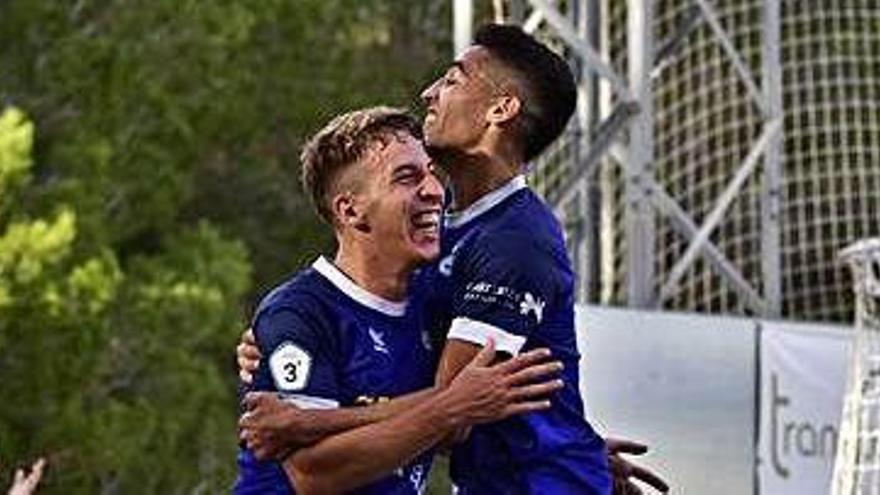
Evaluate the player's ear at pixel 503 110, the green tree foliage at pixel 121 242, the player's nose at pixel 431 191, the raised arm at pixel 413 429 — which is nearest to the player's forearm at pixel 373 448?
the raised arm at pixel 413 429

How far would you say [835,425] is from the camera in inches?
421

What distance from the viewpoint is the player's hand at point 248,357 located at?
451 centimetres

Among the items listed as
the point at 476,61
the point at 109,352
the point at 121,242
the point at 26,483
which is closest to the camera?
the point at 476,61

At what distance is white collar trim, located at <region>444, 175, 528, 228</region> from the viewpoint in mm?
4602

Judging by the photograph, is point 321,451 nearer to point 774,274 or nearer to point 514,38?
point 514,38

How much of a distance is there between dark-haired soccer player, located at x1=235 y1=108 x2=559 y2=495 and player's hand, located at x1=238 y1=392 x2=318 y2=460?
0.06 feet

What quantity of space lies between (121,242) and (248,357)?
53.0 feet

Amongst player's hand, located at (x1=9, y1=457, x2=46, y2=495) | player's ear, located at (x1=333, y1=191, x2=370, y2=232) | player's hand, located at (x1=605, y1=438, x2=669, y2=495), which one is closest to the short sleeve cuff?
player's ear, located at (x1=333, y1=191, x2=370, y2=232)

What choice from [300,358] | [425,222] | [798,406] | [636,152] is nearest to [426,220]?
[425,222]

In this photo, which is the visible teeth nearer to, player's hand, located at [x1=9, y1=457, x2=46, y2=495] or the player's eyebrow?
the player's eyebrow

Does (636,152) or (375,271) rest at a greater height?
(636,152)

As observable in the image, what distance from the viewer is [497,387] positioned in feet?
14.4

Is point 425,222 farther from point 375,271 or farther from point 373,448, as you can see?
point 373,448

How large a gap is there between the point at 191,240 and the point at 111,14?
6.85 ft
